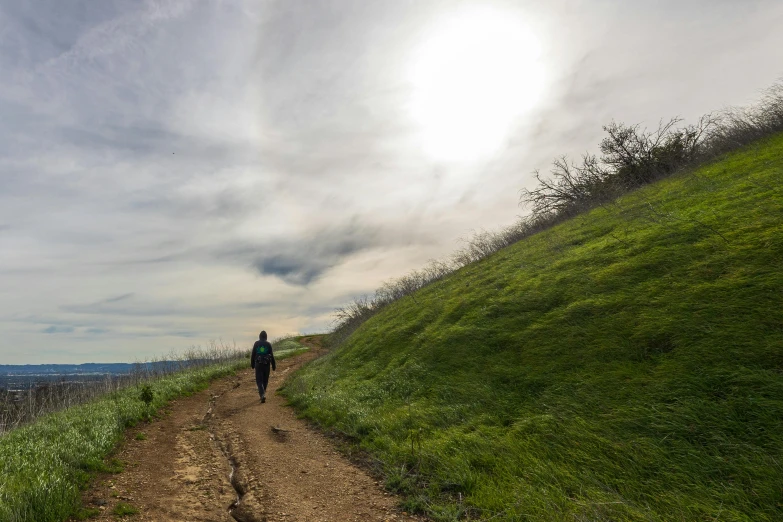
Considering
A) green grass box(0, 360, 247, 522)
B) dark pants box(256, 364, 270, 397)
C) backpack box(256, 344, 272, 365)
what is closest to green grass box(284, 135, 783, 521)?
dark pants box(256, 364, 270, 397)

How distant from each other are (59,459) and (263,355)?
9.86 meters

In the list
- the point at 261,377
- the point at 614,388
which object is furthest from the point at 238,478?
the point at 261,377

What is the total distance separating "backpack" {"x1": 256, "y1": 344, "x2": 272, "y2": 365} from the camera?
17.9m

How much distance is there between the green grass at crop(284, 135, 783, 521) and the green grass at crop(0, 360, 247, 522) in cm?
551

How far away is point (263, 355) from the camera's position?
1797cm

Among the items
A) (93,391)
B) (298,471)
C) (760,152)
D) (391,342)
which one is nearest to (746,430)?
(298,471)

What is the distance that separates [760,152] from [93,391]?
1385 inches

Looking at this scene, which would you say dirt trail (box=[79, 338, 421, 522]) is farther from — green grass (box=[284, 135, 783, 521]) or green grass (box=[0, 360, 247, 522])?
green grass (box=[284, 135, 783, 521])

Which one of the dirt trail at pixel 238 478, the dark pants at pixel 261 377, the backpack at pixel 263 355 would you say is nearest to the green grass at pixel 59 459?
the dirt trail at pixel 238 478

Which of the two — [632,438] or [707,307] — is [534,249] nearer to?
[707,307]

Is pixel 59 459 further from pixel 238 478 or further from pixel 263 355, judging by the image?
pixel 263 355

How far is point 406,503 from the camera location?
22.7 feet

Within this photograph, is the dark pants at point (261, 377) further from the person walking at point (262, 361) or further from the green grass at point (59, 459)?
the green grass at point (59, 459)

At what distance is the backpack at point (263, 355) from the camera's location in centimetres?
1786
